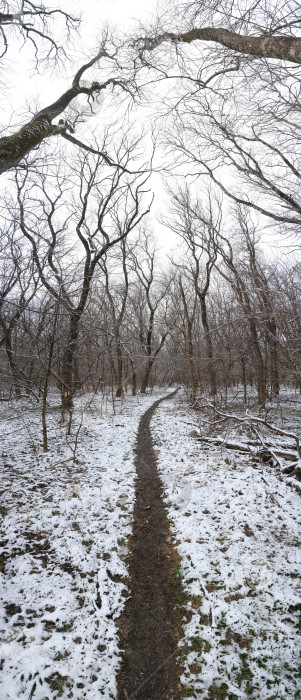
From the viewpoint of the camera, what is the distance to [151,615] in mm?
2840

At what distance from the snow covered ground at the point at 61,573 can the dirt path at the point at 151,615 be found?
0.44 ft

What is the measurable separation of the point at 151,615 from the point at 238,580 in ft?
3.38

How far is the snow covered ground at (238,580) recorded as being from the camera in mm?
2264

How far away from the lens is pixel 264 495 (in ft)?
15.8

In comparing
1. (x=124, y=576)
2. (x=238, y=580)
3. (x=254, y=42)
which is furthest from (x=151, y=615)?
(x=254, y=42)

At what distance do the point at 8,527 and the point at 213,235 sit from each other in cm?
1489

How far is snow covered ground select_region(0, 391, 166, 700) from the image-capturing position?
2238 mm

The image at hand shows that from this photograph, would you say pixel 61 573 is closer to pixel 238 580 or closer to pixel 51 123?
pixel 238 580

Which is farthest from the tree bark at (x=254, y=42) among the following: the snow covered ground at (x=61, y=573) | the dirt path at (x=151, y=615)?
the snow covered ground at (x=61, y=573)

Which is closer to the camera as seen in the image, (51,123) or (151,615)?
(151,615)

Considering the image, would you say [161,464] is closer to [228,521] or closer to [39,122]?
[228,521]

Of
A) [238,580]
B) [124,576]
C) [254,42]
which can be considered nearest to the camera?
[254,42]

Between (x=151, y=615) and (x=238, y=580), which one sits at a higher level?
(x=238, y=580)

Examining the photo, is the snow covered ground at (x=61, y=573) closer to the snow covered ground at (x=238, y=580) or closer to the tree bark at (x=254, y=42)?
the snow covered ground at (x=238, y=580)
